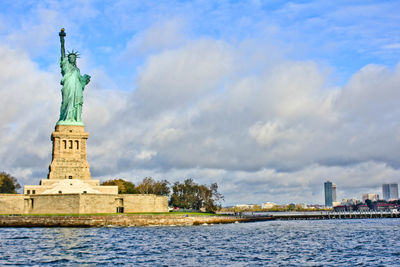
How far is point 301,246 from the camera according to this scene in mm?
45438

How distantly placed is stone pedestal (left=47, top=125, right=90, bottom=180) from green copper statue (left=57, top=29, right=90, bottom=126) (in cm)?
202

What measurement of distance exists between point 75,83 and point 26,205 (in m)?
25.6

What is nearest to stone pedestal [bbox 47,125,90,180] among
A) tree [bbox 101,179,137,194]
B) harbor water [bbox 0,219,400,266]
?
tree [bbox 101,179,137,194]

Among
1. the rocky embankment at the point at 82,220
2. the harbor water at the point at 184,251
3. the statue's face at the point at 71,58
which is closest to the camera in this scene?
the harbor water at the point at 184,251

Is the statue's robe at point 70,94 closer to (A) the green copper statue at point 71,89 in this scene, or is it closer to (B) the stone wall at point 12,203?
(A) the green copper statue at point 71,89

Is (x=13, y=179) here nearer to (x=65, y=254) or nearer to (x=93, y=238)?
(x=93, y=238)

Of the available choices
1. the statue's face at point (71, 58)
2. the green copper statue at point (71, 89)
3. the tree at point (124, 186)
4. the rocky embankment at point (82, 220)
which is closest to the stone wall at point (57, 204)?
the rocky embankment at point (82, 220)

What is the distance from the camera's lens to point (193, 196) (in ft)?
373

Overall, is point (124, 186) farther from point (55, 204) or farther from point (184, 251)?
point (184, 251)

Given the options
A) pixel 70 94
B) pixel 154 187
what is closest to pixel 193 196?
pixel 154 187

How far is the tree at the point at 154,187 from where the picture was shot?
115938mm

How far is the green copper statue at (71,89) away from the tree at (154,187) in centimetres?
3100

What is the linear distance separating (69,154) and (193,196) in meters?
36.5

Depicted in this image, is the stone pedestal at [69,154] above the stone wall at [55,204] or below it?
above
